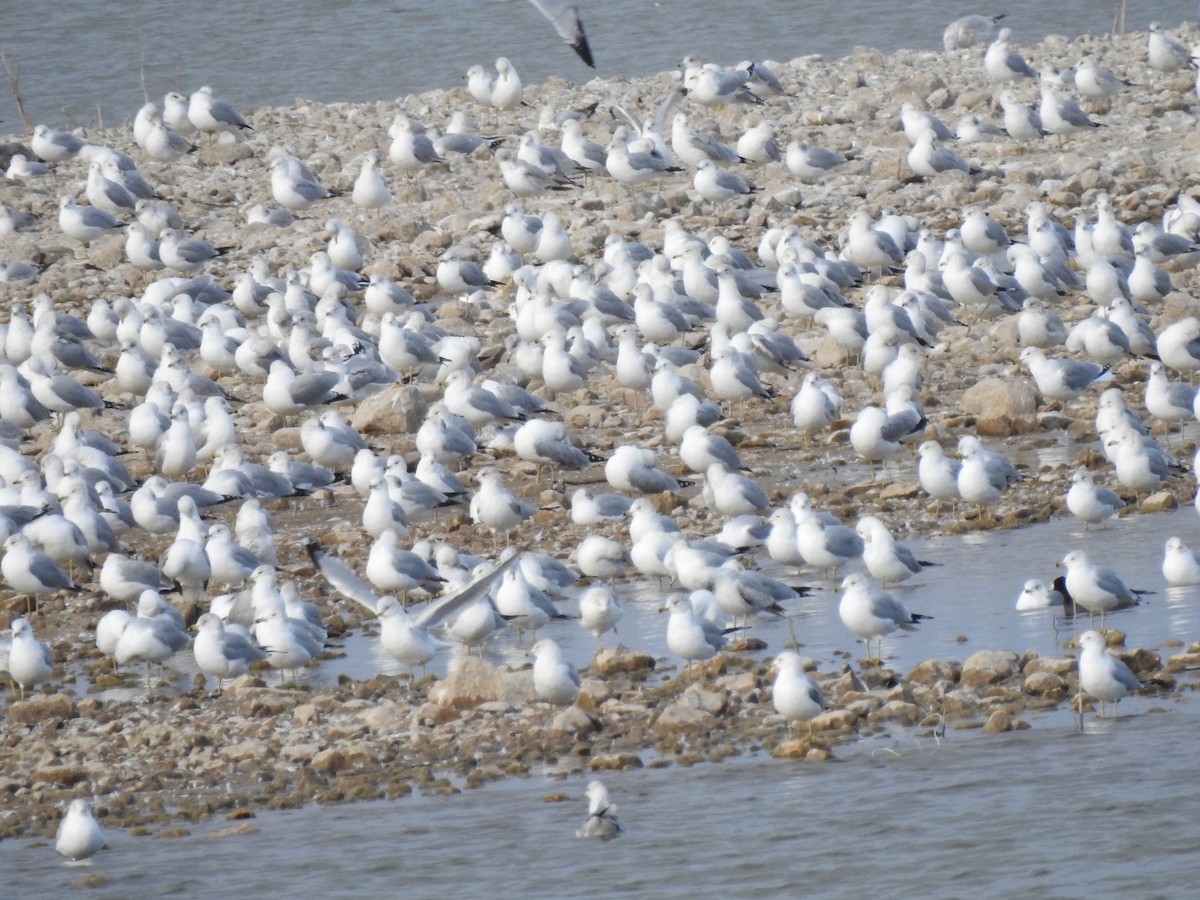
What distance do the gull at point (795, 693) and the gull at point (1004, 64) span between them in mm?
15093

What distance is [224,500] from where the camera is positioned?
13.9m

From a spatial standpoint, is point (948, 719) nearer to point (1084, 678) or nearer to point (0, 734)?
point (1084, 678)

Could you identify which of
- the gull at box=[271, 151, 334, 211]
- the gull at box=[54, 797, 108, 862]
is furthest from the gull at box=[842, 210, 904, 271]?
the gull at box=[54, 797, 108, 862]

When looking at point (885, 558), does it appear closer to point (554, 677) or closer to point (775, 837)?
point (554, 677)

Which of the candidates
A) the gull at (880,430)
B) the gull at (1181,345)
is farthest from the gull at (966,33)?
the gull at (880,430)

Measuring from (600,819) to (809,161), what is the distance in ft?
42.1

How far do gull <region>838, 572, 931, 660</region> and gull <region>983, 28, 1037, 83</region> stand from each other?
1394cm

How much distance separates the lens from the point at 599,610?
1089cm

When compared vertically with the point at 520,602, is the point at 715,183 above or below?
above

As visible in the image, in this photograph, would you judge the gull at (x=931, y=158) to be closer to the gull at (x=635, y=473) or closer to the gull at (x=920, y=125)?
the gull at (x=920, y=125)

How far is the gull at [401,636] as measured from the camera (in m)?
10.7

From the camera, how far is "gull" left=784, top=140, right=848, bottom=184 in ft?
67.3

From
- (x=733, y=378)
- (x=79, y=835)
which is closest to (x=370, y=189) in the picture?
(x=733, y=378)

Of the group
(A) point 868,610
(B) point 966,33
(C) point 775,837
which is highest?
(B) point 966,33
